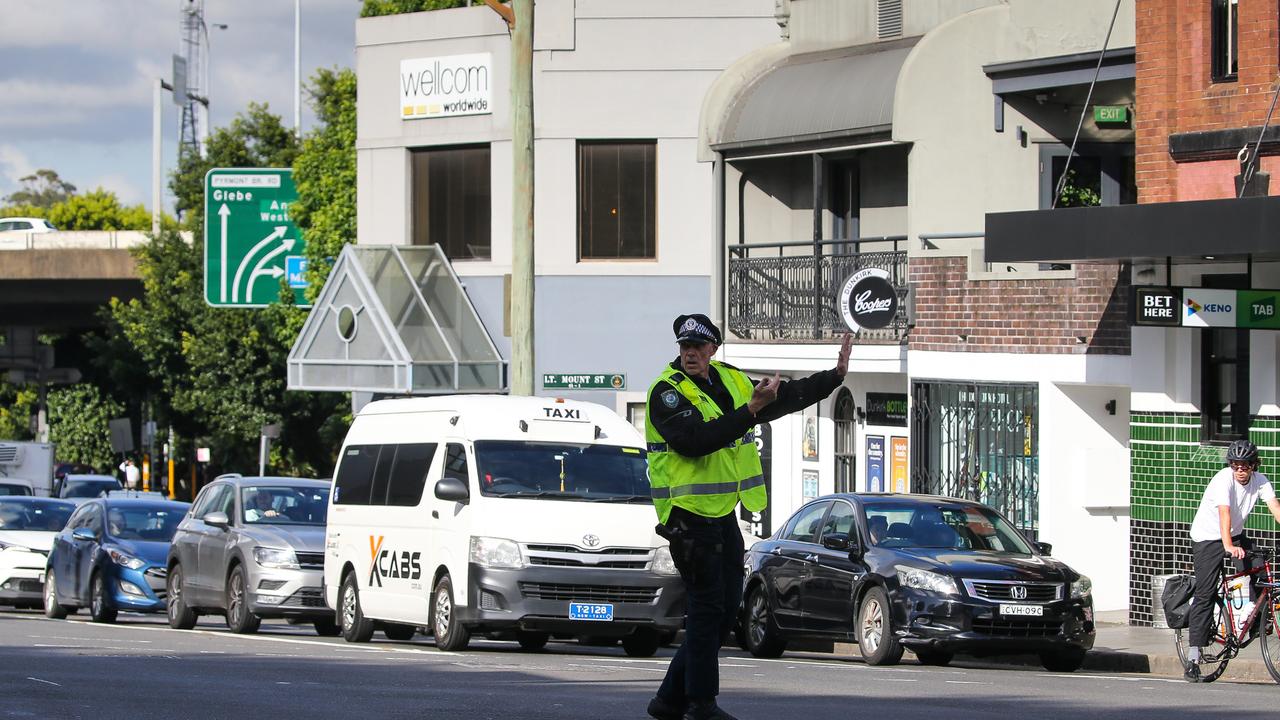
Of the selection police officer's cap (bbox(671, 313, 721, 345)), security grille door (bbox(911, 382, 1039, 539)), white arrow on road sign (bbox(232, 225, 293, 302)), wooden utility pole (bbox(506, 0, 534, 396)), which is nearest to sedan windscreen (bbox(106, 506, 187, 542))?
wooden utility pole (bbox(506, 0, 534, 396))

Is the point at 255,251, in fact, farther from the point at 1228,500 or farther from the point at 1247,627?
the point at 1247,627

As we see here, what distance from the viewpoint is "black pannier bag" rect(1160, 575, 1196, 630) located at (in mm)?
15969

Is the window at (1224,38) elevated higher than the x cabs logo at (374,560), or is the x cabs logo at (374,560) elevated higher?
the window at (1224,38)

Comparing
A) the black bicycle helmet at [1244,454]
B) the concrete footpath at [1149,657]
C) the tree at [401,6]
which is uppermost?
the tree at [401,6]

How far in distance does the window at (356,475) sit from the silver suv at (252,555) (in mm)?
1082

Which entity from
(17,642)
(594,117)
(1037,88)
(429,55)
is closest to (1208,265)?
(1037,88)

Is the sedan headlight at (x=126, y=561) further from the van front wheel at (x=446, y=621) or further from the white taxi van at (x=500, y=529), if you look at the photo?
the van front wheel at (x=446, y=621)

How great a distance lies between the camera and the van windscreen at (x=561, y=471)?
17328 millimetres

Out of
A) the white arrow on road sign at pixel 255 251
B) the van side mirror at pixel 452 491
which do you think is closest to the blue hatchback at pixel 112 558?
the van side mirror at pixel 452 491

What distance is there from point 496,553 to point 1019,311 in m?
9.10

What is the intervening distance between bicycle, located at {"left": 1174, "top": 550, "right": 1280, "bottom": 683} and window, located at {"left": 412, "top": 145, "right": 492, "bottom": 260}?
63.9 feet

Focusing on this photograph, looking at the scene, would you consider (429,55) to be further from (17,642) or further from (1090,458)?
(17,642)

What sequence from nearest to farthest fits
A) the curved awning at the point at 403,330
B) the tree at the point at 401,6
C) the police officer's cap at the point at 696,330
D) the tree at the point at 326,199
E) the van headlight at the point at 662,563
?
the police officer's cap at the point at 696,330
the van headlight at the point at 662,563
the curved awning at the point at 403,330
the tree at the point at 326,199
the tree at the point at 401,6

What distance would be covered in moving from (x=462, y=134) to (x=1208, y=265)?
620 inches
